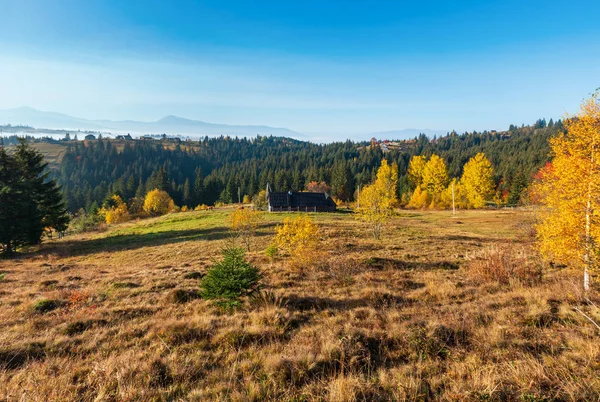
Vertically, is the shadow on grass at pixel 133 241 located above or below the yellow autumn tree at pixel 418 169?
below

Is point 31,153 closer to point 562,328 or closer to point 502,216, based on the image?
point 562,328

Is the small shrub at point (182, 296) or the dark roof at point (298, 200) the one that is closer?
the small shrub at point (182, 296)

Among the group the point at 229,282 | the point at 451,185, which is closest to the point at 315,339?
the point at 229,282

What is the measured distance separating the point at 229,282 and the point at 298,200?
57038mm

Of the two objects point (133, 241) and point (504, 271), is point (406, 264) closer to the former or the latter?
point (504, 271)

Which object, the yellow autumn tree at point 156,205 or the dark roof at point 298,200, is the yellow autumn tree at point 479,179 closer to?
the dark roof at point 298,200

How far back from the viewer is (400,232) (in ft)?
115

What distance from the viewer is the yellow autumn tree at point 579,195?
36.2 feet

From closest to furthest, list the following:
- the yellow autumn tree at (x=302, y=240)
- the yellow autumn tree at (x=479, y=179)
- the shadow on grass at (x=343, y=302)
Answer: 1. the shadow on grass at (x=343, y=302)
2. the yellow autumn tree at (x=302, y=240)
3. the yellow autumn tree at (x=479, y=179)

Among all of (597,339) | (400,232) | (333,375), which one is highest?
(597,339)

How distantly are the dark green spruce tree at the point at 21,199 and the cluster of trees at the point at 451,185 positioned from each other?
65303 mm

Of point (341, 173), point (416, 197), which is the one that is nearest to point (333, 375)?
point (416, 197)

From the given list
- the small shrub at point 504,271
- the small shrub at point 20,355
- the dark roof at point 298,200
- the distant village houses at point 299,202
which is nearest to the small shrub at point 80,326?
the small shrub at point 20,355

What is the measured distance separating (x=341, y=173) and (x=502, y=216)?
56.8m
